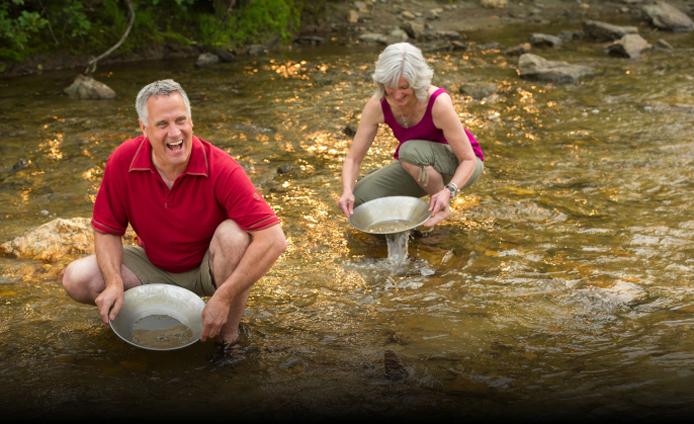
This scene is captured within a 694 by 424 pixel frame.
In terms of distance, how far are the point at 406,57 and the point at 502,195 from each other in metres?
1.92

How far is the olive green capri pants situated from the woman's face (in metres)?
0.40

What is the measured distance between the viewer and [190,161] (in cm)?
358

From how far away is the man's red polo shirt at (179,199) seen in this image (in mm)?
3570

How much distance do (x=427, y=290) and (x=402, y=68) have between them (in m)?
1.20

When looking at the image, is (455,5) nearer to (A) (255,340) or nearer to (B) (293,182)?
(B) (293,182)

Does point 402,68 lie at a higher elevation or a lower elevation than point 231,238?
higher

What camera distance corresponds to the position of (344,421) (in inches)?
126

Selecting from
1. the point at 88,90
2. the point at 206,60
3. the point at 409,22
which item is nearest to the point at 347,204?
the point at 88,90

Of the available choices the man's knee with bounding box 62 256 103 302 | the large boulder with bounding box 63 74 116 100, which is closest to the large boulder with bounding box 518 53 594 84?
the large boulder with bounding box 63 74 116 100

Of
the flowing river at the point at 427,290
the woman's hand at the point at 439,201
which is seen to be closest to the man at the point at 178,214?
the flowing river at the point at 427,290

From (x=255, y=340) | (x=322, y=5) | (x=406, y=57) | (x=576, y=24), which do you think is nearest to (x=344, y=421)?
(x=255, y=340)

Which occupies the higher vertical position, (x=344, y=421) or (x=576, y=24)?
(x=576, y=24)

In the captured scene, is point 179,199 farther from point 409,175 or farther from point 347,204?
point 409,175

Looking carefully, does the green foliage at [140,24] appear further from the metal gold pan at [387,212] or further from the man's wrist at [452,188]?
the man's wrist at [452,188]
